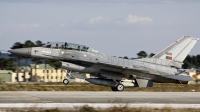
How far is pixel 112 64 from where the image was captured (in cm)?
2756

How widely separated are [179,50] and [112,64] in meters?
4.97

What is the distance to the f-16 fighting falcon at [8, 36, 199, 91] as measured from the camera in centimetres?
2759

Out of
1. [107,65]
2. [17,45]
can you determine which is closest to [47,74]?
[17,45]

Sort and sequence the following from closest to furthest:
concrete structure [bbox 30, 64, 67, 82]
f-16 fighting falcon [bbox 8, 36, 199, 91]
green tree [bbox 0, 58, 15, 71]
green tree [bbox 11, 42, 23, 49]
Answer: f-16 fighting falcon [bbox 8, 36, 199, 91] → concrete structure [bbox 30, 64, 67, 82] → green tree [bbox 11, 42, 23, 49] → green tree [bbox 0, 58, 15, 71]

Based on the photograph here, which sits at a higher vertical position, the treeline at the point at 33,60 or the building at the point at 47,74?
the treeline at the point at 33,60

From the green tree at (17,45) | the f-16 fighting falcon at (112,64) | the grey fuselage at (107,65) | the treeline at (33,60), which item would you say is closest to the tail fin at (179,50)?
the f-16 fighting falcon at (112,64)

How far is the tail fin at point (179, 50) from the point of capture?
29.2 metres

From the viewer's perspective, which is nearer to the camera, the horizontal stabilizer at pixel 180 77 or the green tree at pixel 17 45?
the horizontal stabilizer at pixel 180 77

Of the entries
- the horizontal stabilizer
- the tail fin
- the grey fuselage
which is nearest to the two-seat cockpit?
the grey fuselage

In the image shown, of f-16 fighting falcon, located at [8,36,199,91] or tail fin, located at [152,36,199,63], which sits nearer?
f-16 fighting falcon, located at [8,36,199,91]

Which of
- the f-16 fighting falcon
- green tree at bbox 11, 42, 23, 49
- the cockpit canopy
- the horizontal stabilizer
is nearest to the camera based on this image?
the f-16 fighting falcon

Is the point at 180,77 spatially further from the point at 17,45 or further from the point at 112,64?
the point at 17,45

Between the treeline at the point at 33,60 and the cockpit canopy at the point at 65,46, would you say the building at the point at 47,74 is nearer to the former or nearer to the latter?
the treeline at the point at 33,60

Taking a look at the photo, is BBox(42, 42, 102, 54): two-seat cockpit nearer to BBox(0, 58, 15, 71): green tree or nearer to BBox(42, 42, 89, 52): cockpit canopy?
BBox(42, 42, 89, 52): cockpit canopy
